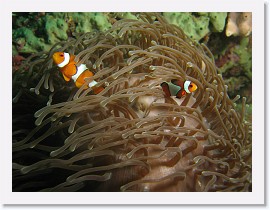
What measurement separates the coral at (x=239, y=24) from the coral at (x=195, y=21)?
9 cm

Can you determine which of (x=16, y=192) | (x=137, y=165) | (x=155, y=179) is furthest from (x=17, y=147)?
(x=155, y=179)

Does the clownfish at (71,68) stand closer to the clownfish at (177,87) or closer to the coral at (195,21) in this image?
the clownfish at (177,87)

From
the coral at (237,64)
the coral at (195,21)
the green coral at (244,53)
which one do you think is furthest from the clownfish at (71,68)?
the green coral at (244,53)

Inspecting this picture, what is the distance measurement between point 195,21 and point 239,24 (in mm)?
518

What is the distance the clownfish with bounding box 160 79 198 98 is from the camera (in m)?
1.88

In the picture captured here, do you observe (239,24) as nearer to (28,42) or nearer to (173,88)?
(173,88)

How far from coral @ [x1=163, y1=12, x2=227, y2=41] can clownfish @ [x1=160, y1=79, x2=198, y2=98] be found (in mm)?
1393

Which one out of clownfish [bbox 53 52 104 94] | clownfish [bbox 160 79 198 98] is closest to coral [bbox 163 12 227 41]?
clownfish [bbox 160 79 198 98]

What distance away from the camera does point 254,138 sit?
208 centimetres

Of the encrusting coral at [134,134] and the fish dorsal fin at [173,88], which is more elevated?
the fish dorsal fin at [173,88]

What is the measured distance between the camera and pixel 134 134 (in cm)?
177

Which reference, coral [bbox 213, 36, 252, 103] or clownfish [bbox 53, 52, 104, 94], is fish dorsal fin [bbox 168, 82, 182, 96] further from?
coral [bbox 213, 36, 252, 103]

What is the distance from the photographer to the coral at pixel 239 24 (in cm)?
321
